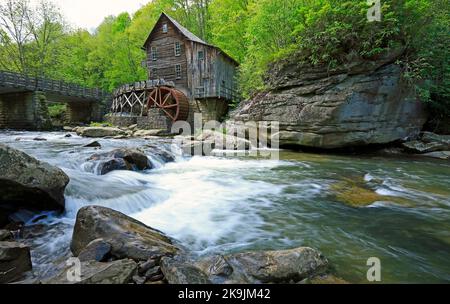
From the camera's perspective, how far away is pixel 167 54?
21.2 meters

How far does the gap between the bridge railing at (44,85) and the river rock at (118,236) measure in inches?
790

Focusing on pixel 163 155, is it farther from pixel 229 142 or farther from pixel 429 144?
pixel 429 144

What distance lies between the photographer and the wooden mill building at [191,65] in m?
19.0

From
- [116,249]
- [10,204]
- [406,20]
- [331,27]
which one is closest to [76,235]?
[116,249]

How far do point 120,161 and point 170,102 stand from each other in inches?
572

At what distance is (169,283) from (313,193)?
3.58 metres

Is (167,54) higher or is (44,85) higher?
(167,54)

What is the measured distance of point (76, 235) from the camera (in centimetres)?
245

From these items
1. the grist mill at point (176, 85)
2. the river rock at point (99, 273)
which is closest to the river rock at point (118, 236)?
the river rock at point (99, 273)

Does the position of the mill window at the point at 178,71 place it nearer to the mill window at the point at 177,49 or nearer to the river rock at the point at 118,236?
the mill window at the point at 177,49

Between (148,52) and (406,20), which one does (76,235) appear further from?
(148,52)

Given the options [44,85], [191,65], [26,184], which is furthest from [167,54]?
[26,184]

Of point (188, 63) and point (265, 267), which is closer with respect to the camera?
point (265, 267)

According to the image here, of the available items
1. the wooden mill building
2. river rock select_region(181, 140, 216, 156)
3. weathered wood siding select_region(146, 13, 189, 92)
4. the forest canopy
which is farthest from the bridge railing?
river rock select_region(181, 140, 216, 156)
